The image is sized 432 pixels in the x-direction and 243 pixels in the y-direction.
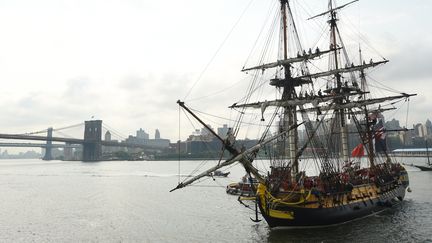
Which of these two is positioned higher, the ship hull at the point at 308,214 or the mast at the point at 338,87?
the mast at the point at 338,87

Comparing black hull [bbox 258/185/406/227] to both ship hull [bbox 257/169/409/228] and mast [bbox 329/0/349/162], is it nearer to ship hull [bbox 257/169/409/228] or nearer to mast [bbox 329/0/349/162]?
ship hull [bbox 257/169/409/228]

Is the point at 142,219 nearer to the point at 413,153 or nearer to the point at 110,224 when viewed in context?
the point at 110,224

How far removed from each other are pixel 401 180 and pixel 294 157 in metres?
20.3

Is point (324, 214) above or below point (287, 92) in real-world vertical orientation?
below

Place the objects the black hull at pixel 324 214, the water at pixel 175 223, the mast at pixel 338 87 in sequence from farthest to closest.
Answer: the mast at pixel 338 87 < the black hull at pixel 324 214 < the water at pixel 175 223

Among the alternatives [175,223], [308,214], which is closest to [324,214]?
[308,214]

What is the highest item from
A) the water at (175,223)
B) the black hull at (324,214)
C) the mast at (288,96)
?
the mast at (288,96)

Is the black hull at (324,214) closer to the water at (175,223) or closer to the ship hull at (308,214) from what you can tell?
the ship hull at (308,214)

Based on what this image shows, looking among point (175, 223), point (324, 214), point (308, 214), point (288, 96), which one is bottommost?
point (175, 223)

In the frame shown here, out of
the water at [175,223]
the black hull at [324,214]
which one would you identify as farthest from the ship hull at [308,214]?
the water at [175,223]

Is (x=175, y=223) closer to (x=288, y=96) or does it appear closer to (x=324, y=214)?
(x=324, y=214)

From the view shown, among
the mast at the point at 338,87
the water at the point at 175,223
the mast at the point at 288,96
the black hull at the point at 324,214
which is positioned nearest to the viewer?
the water at the point at 175,223

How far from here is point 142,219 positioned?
115ft

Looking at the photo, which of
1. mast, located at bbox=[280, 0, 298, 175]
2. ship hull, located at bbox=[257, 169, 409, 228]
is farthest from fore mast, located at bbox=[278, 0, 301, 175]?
ship hull, located at bbox=[257, 169, 409, 228]
